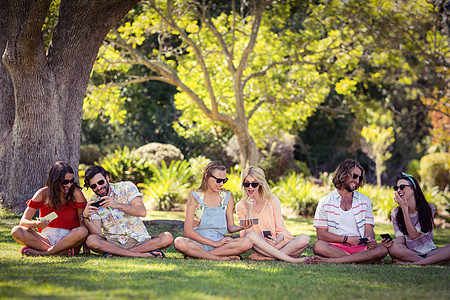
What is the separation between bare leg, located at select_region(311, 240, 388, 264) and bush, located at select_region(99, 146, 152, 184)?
1034cm

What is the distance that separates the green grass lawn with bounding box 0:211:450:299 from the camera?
13.7ft

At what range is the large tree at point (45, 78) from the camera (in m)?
8.48

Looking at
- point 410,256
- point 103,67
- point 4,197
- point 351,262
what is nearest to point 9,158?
point 4,197

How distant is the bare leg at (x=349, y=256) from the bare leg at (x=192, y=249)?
114 centimetres

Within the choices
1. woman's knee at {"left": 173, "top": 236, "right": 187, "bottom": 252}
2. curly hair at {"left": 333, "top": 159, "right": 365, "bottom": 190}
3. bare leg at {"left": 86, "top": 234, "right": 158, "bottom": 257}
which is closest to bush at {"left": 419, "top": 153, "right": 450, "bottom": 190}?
curly hair at {"left": 333, "top": 159, "right": 365, "bottom": 190}

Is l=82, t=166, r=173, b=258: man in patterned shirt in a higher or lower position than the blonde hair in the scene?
lower

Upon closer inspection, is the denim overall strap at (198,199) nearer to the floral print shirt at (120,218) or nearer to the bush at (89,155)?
the floral print shirt at (120,218)

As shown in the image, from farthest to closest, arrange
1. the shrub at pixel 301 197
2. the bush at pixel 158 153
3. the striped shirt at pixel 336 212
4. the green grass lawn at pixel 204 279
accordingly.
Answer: the bush at pixel 158 153
the shrub at pixel 301 197
the striped shirt at pixel 336 212
the green grass lawn at pixel 204 279

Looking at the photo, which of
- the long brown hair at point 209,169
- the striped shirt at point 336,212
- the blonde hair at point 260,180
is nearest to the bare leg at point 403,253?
the striped shirt at point 336,212

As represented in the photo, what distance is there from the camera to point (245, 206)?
6.64 meters

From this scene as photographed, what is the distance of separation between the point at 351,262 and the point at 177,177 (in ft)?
32.0

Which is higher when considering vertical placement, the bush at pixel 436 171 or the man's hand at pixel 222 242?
the bush at pixel 436 171

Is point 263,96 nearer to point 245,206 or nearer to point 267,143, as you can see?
point 267,143

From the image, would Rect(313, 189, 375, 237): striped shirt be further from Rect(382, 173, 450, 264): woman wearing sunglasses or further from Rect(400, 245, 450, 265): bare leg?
Rect(400, 245, 450, 265): bare leg
